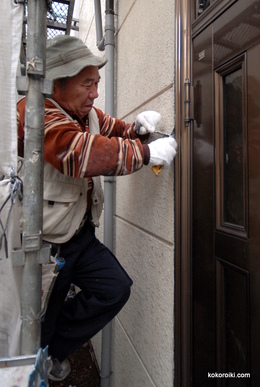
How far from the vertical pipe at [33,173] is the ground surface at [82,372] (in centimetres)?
204

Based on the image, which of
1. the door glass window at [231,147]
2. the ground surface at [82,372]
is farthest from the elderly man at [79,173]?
the ground surface at [82,372]

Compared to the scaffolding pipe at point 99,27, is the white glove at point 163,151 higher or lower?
lower

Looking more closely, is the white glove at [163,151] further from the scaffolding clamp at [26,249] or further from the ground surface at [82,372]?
the ground surface at [82,372]

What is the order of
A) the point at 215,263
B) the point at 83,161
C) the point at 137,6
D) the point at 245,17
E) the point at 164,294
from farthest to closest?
the point at 137,6 → the point at 164,294 → the point at 83,161 → the point at 215,263 → the point at 245,17

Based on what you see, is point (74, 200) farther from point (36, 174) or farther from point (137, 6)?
point (137, 6)

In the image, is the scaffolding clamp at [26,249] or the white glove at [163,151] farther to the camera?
the white glove at [163,151]

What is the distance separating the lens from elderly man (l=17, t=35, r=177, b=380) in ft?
4.55

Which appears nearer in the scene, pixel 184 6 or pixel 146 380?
pixel 184 6

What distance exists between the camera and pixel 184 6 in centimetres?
139

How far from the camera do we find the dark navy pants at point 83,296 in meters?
1.72

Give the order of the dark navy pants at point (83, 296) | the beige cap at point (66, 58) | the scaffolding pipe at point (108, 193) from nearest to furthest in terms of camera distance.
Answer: the beige cap at point (66, 58) → the dark navy pants at point (83, 296) → the scaffolding pipe at point (108, 193)

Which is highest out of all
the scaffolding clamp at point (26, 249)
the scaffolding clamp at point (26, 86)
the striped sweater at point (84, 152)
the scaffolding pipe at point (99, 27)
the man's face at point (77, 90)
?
the scaffolding pipe at point (99, 27)

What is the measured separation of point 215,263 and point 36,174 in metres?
0.84

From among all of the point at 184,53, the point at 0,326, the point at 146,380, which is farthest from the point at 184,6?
the point at 146,380
